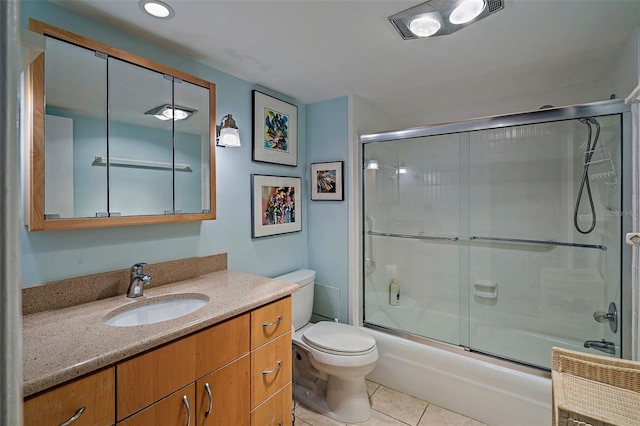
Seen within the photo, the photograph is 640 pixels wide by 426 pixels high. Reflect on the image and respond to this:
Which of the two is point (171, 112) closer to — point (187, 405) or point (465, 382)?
point (187, 405)

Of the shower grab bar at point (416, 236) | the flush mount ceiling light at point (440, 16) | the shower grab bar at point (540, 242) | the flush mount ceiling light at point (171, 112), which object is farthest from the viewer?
the shower grab bar at point (416, 236)

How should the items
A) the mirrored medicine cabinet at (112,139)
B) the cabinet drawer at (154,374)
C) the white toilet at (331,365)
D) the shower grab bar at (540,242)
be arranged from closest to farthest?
the cabinet drawer at (154,374), the mirrored medicine cabinet at (112,139), the white toilet at (331,365), the shower grab bar at (540,242)

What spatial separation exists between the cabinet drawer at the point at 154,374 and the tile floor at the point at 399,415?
112 centimetres

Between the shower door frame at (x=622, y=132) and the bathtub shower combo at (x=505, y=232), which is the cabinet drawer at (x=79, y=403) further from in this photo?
the shower door frame at (x=622, y=132)

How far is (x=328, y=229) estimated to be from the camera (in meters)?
2.64

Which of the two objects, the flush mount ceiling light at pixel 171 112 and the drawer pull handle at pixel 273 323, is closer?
the drawer pull handle at pixel 273 323

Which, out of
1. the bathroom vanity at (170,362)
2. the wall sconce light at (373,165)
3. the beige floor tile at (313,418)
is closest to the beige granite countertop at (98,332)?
the bathroom vanity at (170,362)

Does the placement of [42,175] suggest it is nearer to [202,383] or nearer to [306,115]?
[202,383]

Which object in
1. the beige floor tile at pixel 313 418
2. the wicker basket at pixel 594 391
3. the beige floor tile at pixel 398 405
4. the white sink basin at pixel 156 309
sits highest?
the white sink basin at pixel 156 309

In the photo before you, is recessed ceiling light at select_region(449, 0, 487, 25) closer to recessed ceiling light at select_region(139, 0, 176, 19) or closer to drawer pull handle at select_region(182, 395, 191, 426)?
recessed ceiling light at select_region(139, 0, 176, 19)

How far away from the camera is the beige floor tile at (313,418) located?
1936mm

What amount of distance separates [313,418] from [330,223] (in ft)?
4.57

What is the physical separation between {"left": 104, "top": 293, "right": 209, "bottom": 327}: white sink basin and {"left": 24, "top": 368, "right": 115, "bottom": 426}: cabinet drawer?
428mm

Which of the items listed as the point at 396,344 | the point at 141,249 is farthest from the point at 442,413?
→ the point at 141,249
